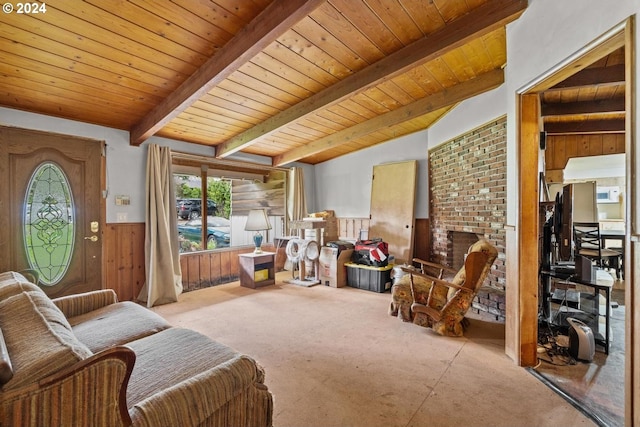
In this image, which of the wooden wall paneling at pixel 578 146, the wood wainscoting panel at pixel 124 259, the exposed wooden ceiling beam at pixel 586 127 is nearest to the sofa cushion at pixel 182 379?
the wood wainscoting panel at pixel 124 259

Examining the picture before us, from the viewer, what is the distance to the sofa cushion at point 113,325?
1.79 metres

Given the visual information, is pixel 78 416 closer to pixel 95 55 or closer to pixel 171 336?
pixel 171 336

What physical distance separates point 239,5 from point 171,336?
7.34 feet

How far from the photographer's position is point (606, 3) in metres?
1.55

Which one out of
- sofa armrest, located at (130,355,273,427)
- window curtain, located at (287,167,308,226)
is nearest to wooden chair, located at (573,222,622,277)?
sofa armrest, located at (130,355,273,427)

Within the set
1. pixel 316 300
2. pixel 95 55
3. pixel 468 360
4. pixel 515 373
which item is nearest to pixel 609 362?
pixel 515 373

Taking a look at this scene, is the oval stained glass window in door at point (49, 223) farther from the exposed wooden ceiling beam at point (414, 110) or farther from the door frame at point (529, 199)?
the door frame at point (529, 199)

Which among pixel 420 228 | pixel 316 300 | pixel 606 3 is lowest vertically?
pixel 316 300

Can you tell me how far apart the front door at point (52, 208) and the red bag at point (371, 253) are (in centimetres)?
361

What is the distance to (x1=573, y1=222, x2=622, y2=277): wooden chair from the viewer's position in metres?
3.45

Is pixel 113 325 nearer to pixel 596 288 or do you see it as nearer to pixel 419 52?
pixel 419 52

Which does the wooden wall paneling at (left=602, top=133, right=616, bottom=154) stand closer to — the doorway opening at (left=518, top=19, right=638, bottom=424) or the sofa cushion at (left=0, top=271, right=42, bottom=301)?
the doorway opening at (left=518, top=19, right=638, bottom=424)

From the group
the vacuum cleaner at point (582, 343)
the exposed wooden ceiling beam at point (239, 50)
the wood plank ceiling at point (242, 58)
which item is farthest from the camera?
the vacuum cleaner at point (582, 343)

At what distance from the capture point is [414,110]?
3895 millimetres
